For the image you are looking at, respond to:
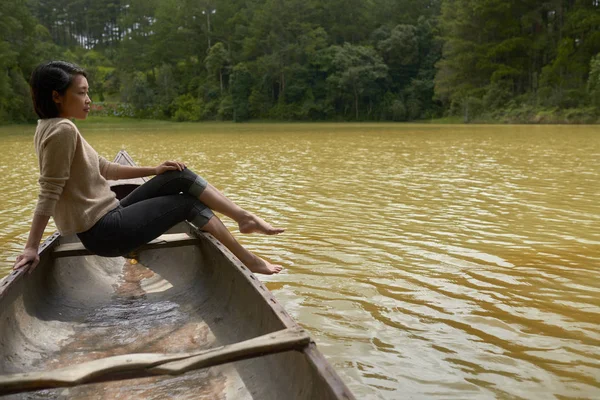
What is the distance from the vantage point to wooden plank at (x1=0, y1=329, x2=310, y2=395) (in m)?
Answer: 1.73

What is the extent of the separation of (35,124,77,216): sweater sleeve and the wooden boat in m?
0.35

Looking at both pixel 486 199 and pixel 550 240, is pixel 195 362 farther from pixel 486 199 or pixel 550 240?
pixel 486 199

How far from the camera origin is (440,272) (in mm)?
4246

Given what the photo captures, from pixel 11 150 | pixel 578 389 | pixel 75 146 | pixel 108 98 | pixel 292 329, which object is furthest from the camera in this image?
pixel 108 98

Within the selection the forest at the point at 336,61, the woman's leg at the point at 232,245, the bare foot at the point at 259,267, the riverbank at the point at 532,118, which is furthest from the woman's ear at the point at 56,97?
the forest at the point at 336,61

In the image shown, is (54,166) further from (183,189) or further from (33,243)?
(183,189)

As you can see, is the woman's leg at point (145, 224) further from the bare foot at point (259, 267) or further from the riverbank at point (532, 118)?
the riverbank at point (532, 118)

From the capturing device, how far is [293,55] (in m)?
49.7

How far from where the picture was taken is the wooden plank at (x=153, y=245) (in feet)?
11.1

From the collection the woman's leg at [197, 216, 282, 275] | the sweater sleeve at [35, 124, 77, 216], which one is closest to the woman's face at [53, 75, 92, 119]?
the sweater sleeve at [35, 124, 77, 216]

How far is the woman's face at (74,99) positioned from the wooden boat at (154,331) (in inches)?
31.3

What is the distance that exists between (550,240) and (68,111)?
412 centimetres

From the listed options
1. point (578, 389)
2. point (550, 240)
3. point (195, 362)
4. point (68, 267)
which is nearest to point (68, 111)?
point (68, 267)

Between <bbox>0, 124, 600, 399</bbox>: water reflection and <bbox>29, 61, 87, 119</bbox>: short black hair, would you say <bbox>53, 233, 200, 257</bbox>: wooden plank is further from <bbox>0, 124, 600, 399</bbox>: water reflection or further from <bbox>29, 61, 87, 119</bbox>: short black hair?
<bbox>29, 61, 87, 119</bbox>: short black hair
